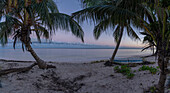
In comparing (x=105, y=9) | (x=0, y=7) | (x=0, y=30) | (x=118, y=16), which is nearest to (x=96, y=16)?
(x=105, y=9)

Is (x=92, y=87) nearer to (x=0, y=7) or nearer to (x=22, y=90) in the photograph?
→ (x=22, y=90)

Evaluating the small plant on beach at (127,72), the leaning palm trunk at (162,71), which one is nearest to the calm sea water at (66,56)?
the small plant on beach at (127,72)

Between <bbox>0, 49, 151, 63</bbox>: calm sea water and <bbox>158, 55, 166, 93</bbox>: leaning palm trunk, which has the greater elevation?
<bbox>158, 55, 166, 93</bbox>: leaning palm trunk

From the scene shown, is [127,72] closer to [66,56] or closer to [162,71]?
[162,71]

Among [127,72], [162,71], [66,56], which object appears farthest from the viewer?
[66,56]

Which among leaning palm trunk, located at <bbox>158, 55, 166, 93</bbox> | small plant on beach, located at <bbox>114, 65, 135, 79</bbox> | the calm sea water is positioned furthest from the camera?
the calm sea water

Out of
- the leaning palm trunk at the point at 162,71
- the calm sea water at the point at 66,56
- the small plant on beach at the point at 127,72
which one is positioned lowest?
the calm sea water at the point at 66,56

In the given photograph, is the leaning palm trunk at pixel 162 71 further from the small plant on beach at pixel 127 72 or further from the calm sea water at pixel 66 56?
the calm sea water at pixel 66 56

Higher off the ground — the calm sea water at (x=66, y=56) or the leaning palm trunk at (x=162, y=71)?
the leaning palm trunk at (x=162, y=71)

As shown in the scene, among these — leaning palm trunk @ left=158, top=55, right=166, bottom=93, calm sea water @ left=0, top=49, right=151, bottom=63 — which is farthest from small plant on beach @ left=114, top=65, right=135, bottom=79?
calm sea water @ left=0, top=49, right=151, bottom=63

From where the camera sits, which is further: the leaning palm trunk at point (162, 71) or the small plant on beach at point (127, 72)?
the small plant on beach at point (127, 72)

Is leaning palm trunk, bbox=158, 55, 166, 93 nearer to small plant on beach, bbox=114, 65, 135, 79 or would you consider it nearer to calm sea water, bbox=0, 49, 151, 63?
small plant on beach, bbox=114, 65, 135, 79

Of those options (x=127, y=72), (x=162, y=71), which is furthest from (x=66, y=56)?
(x=162, y=71)

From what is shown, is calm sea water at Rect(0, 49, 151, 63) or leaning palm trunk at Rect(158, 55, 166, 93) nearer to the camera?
leaning palm trunk at Rect(158, 55, 166, 93)
